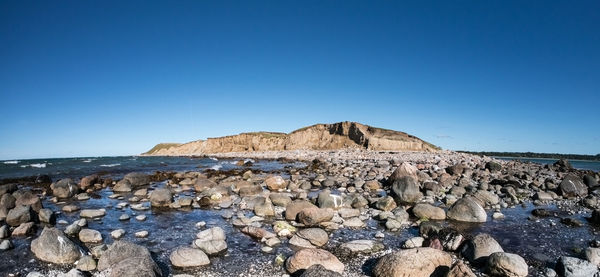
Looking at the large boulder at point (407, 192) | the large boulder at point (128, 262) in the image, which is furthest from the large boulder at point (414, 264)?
the large boulder at point (407, 192)

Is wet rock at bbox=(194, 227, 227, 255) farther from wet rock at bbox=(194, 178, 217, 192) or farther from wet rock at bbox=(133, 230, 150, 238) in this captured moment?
wet rock at bbox=(194, 178, 217, 192)

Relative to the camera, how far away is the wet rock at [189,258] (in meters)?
7.07

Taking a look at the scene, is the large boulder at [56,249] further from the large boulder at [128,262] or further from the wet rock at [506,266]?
the wet rock at [506,266]

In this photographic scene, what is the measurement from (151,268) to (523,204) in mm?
15256

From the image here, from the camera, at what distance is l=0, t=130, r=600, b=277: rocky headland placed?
22.2 feet

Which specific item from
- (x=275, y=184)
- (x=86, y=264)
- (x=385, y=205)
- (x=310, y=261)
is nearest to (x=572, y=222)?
(x=385, y=205)

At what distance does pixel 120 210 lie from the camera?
1320 centimetres

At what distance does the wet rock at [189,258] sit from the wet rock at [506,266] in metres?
6.10

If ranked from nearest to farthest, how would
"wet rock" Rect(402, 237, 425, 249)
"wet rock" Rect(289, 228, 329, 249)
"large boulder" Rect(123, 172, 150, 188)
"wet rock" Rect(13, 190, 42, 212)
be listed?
1. "wet rock" Rect(402, 237, 425, 249)
2. "wet rock" Rect(289, 228, 329, 249)
3. "wet rock" Rect(13, 190, 42, 212)
4. "large boulder" Rect(123, 172, 150, 188)

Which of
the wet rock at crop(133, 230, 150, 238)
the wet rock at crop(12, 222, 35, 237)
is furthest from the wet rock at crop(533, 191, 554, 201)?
the wet rock at crop(12, 222, 35, 237)

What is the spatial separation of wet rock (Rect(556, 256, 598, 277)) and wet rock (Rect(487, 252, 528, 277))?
0.79 m

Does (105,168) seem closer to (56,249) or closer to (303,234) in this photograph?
(56,249)

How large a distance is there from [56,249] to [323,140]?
260 ft

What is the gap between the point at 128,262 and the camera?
6.19 meters
